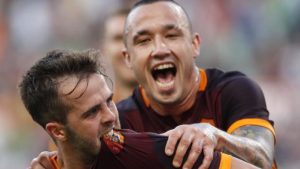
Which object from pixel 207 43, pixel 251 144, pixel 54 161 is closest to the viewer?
pixel 54 161

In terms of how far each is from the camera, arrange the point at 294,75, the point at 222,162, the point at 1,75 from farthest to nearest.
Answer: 1. the point at 1,75
2. the point at 294,75
3. the point at 222,162

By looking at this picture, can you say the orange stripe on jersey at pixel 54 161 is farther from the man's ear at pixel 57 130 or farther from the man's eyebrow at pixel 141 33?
the man's eyebrow at pixel 141 33

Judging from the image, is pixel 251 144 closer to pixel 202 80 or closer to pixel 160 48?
pixel 202 80

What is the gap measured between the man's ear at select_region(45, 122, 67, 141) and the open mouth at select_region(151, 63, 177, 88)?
938 mm

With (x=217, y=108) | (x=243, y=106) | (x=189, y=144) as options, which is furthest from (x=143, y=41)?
(x=189, y=144)

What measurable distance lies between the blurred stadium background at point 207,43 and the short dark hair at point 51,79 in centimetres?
403

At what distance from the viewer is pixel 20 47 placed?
8.96 metres

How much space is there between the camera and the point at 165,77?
13.7ft

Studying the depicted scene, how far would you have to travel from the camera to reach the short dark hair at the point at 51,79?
3240 millimetres

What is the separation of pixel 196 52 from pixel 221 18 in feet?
13.9

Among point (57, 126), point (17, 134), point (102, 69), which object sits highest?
point (102, 69)

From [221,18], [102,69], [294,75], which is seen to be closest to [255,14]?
[221,18]

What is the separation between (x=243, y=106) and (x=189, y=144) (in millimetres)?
857

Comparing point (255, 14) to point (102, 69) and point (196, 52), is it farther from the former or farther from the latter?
point (102, 69)
